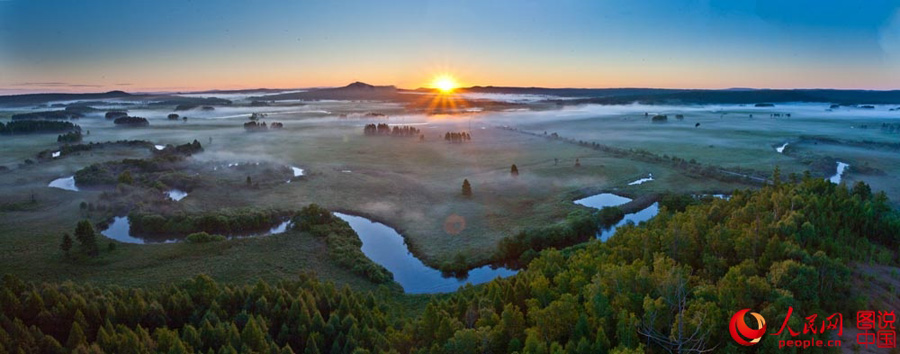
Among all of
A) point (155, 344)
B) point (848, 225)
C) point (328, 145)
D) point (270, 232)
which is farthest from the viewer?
point (328, 145)

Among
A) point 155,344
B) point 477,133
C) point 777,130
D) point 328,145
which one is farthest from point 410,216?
point 777,130

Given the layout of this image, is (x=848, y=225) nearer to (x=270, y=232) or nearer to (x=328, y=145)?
(x=270, y=232)

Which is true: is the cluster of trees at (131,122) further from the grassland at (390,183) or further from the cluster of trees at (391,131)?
the cluster of trees at (391,131)

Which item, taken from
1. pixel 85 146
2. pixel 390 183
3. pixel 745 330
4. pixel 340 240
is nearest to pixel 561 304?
pixel 745 330

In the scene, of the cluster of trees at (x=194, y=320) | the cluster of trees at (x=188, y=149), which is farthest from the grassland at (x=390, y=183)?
the cluster of trees at (x=194, y=320)

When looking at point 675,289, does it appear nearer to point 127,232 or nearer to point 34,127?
point 127,232
